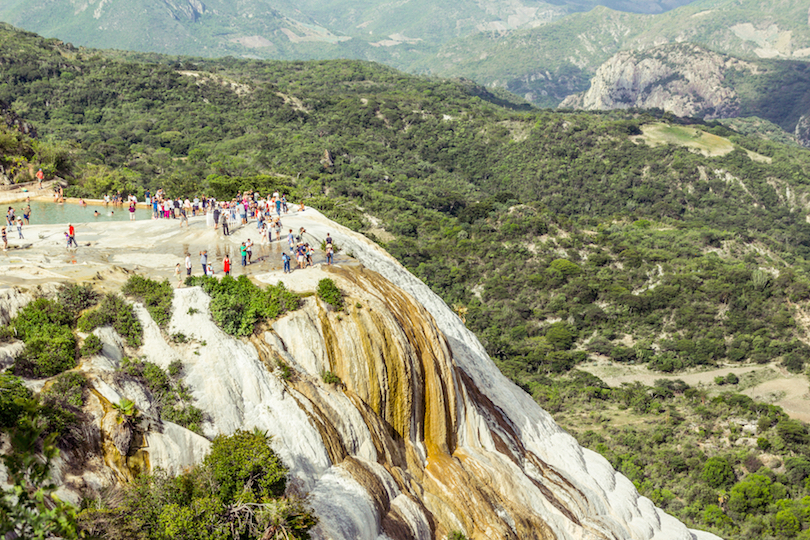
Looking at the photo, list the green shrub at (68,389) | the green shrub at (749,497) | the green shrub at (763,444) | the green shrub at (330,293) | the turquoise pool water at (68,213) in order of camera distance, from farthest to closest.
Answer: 1. the green shrub at (763,444)
2. the green shrub at (749,497)
3. the turquoise pool water at (68,213)
4. the green shrub at (330,293)
5. the green shrub at (68,389)

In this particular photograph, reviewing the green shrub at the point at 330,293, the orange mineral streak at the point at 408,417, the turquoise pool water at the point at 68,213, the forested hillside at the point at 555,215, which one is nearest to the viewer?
the orange mineral streak at the point at 408,417

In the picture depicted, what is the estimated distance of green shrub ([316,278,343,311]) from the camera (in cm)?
2466

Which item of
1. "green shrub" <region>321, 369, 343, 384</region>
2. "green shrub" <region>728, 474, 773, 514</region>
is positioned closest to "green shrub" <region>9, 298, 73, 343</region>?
"green shrub" <region>321, 369, 343, 384</region>

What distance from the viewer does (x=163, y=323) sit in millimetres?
22516

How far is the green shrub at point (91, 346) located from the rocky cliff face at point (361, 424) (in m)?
0.25

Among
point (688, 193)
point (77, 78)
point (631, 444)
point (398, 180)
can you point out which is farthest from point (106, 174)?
point (688, 193)

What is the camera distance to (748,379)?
72.6 meters

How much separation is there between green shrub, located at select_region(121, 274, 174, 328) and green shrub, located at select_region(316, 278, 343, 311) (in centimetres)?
538

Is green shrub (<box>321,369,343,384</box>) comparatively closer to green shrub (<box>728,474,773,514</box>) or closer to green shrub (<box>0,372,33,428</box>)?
green shrub (<box>0,372,33,428</box>)

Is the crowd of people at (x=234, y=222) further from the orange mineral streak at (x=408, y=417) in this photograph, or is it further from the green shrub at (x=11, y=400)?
the green shrub at (x=11, y=400)

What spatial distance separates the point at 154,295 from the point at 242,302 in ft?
9.94

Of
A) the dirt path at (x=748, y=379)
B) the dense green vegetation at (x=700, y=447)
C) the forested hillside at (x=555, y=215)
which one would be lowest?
the dirt path at (x=748, y=379)

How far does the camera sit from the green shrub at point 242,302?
909 inches

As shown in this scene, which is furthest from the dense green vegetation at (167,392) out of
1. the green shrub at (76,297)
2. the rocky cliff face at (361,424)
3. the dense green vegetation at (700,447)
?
the dense green vegetation at (700,447)
